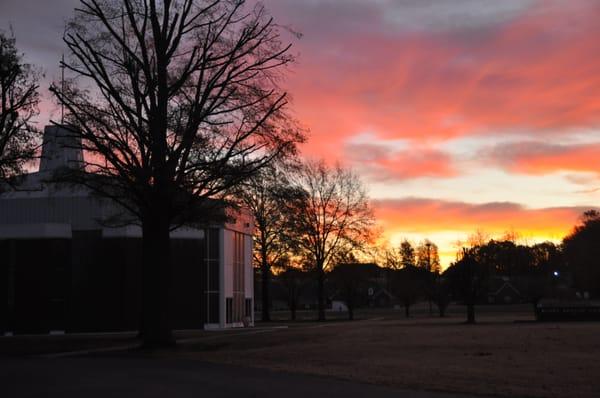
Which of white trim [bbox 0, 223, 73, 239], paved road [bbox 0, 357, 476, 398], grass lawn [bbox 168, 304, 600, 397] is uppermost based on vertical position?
white trim [bbox 0, 223, 73, 239]

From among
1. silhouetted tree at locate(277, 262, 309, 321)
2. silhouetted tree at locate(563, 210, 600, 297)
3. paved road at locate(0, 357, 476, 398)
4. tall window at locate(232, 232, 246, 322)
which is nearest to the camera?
paved road at locate(0, 357, 476, 398)

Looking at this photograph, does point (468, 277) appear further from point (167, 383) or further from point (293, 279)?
point (167, 383)

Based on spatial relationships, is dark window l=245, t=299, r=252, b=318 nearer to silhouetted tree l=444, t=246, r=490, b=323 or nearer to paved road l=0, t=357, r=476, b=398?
silhouetted tree l=444, t=246, r=490, b=323

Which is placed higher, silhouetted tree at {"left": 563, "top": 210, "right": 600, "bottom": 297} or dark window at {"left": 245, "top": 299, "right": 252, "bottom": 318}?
silhouetted tree at {"left": 563, "top": 210, "right": 600, "bottom": 297}

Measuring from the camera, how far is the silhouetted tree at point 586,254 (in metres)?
106

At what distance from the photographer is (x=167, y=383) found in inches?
566

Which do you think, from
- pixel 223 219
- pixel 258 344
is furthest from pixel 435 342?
pixel 223 219

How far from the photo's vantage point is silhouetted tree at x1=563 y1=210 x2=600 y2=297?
105562 millimetres

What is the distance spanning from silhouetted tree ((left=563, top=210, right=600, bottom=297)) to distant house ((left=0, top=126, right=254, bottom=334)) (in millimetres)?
75534

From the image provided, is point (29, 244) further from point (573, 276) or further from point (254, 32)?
point (573, 276)

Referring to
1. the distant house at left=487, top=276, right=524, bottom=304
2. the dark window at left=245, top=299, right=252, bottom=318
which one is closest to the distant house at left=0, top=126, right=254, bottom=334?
the dark window at left=245, top=299, right=252, bottom=318

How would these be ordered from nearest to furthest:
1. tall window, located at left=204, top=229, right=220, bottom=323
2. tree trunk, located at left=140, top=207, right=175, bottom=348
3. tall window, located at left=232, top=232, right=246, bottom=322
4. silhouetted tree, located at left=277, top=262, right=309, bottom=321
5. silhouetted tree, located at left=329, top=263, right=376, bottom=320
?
tree trunk, located at left=140, top=207, right=175, bottom=348 → tall window, located at left=204, top=229, right=220, bottom=323 → tall window, located at left=232, top=232, right=246, bottom=322 → silhouetted tree, located at left=329, top=263, right=376, bottom=320 → silhouetted tree, located at left=277, top=262, right=309, bottom=321

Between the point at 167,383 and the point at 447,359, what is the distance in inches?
381

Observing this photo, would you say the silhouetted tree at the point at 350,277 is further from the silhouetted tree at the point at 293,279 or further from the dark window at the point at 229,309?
the dark window at the point at 229,309
